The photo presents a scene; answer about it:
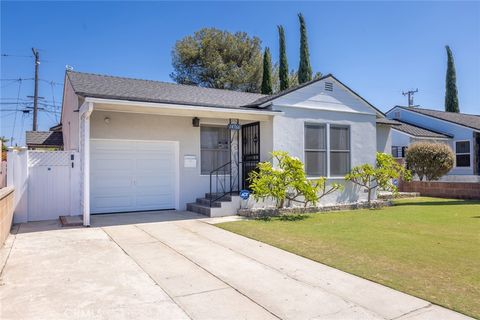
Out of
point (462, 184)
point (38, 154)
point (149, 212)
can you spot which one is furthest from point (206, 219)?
point (462, 184)

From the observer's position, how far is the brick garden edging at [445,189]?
1436 cm

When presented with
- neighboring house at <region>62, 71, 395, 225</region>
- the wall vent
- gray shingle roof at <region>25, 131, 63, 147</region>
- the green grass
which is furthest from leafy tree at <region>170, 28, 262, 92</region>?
the green grass

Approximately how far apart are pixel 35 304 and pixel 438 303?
4.36 metres

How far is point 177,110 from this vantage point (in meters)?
9.84

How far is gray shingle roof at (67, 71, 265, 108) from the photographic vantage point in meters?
9.75

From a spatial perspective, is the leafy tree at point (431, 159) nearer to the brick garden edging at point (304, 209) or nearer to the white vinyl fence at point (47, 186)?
the brick garden edging at point (304, 209)

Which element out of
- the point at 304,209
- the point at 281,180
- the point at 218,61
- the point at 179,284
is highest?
the point at 218,61

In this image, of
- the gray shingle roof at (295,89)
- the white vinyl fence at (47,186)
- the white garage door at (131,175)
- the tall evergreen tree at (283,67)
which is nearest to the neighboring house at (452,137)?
the tall evergreen tree at (283,67)

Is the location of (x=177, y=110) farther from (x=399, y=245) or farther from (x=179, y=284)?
(x=399, y=245)

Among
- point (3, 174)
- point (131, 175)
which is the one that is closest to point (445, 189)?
point (131, 175)

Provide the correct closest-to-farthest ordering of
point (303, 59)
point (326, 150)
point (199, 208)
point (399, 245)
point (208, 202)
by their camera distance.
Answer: point (399, 245)
point (199, 208)
point (208, 202)
point (326, 150)
point (303, 59)

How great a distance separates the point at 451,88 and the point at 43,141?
3396cm

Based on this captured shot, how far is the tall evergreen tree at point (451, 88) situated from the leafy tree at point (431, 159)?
63.4 feet

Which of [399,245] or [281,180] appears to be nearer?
[399,245]
